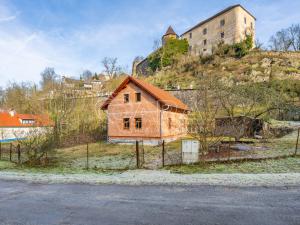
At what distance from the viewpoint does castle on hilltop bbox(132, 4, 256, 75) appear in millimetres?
56750

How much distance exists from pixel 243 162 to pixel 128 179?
5543 mm

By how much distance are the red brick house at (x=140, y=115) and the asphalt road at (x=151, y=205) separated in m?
16.5

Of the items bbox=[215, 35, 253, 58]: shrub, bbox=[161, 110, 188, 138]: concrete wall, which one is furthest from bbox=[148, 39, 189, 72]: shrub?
bbox=[161, 110, 188, 138]: concrete wall

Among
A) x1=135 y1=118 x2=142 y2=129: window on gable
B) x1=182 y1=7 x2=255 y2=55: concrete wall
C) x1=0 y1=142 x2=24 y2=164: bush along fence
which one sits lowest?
x1=0 y1=142 x2=24 y2=164: bush along fence

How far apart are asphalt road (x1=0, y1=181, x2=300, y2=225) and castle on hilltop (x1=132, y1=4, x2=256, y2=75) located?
187 ft

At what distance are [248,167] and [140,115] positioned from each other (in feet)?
52.0

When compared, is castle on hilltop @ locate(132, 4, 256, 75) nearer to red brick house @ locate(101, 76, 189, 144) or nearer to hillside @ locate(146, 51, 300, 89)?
hillside @ locate(146, 51, 300, 89)

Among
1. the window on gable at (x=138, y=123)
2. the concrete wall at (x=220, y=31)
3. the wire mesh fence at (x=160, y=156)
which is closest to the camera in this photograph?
the wire mesh fence at (x=160, y=156)

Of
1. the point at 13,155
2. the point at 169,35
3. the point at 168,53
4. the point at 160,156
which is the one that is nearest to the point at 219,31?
the point at 168,53

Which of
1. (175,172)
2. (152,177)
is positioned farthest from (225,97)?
(152,177)

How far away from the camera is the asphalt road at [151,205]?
15.8 ft

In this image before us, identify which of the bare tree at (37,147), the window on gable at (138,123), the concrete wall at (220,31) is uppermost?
the concrete wall at (220,31)

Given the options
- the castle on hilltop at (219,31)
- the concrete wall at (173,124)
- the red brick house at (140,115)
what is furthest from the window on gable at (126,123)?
the castle on hilltop at (219,31)

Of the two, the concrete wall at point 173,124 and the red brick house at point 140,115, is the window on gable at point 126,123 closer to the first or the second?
the red brick house at point 140,115
